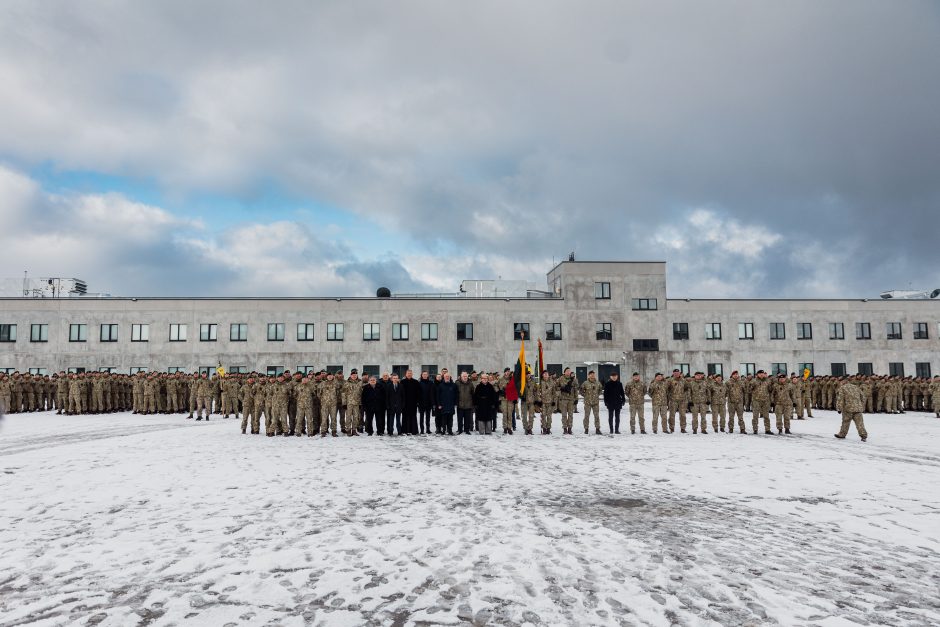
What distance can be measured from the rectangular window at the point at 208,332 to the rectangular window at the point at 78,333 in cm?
764

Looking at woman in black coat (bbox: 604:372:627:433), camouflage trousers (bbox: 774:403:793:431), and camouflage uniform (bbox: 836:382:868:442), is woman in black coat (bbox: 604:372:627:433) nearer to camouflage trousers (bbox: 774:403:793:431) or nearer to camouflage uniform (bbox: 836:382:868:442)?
camouflage trousers (bbox: 774:403:793:431)

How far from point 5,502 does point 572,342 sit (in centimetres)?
3725

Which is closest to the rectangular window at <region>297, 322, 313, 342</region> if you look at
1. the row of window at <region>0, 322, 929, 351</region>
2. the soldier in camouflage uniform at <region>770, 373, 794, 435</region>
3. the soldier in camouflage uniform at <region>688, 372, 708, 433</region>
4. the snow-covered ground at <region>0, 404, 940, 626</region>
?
the row of window at <region>0, 322, 929, 351</region>

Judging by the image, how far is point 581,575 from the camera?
4.87 meters

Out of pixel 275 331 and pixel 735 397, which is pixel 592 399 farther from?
pixel 275 331

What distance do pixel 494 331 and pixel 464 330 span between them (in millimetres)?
2201

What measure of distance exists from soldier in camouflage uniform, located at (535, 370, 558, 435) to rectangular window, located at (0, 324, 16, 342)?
130 ft

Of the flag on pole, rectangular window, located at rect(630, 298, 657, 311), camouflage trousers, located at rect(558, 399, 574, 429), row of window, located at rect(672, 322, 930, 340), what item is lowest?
camouflage trousers, located at rect(558, 399, 574, 429)

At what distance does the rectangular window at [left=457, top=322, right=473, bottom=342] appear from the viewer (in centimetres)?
4159

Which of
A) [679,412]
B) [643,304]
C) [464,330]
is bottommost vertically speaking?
[679,412]

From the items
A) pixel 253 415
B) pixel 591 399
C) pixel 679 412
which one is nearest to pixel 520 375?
pixel 591 399

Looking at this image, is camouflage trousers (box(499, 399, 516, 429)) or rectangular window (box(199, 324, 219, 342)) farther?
rectangular window (box(199, 324, 219, 342))

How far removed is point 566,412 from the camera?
1752 centimetres

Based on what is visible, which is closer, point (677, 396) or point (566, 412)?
point (566, 412)
